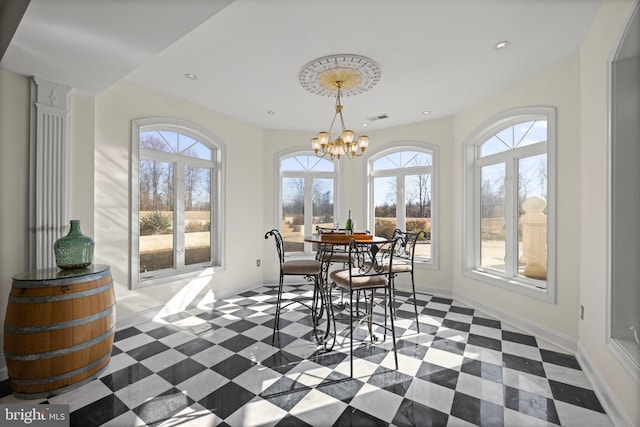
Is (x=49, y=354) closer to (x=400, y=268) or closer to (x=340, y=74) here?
(x=400, y=268)

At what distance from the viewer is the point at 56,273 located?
6.90 ft

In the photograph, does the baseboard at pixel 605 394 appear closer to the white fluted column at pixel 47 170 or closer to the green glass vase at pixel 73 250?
the green glass vase at pixel 73 250

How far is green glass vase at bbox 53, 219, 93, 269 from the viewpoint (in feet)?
7.14

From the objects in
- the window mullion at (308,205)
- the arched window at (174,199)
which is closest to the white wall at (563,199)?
the window mullion at (308,205)

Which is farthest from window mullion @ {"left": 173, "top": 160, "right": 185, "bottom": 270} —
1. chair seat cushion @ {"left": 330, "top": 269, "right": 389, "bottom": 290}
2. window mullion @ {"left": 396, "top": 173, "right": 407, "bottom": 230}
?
window mullion @ {"left": 396, "top": 173, "right": 407, "bottom": 230}

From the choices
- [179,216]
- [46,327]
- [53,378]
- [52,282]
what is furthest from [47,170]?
[53,378]

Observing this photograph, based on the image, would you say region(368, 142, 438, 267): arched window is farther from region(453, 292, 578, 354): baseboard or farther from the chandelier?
the chandelier

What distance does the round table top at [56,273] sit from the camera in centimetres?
197

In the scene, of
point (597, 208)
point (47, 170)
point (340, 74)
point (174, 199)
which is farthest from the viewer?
point (174, 199)

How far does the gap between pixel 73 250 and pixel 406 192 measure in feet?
14.3

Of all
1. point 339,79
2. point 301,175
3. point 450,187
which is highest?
point 339,79

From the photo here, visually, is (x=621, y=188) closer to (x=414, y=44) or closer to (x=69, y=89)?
(x=414, y=44)

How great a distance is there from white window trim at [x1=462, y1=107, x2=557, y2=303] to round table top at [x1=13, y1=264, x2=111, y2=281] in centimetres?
402

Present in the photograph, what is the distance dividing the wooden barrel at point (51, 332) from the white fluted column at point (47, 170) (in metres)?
0.51
